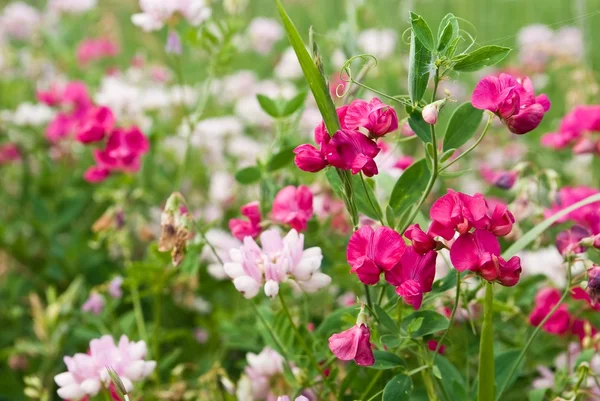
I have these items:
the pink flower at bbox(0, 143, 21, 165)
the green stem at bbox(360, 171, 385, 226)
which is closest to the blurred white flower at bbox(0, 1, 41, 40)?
the pink flower at bbox(0, 143, 21, 165)

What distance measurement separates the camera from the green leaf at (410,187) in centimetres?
99

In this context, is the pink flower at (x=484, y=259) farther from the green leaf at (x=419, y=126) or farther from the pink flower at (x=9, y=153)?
the pink flower at (x=9, y=153)

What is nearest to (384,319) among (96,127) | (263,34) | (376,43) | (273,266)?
(273,266)

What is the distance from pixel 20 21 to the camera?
3490 mm

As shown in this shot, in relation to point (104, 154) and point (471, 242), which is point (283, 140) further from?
point (471, 242)

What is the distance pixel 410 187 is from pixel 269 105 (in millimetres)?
442

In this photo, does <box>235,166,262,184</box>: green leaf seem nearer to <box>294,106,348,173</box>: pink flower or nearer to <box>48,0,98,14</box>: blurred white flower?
<box>294,106,348,173</box>: pink flower

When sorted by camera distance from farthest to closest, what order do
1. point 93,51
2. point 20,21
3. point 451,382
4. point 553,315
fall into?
1. point 20,21
2. point 93,51
3. point 553,315
4. point 451,382

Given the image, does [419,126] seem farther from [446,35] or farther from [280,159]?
[280,159]

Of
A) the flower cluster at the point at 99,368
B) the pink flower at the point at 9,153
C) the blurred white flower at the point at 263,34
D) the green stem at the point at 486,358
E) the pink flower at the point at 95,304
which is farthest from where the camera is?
the blurred white flower at the point at 263,34

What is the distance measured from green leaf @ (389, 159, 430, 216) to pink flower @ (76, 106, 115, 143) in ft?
2.34

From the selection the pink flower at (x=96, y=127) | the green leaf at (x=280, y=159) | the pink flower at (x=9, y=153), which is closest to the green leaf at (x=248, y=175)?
the green leaf at (x=280, y=159)

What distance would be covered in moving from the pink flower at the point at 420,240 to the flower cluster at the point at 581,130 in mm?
759

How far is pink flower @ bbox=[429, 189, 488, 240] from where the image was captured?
2.69 feet
